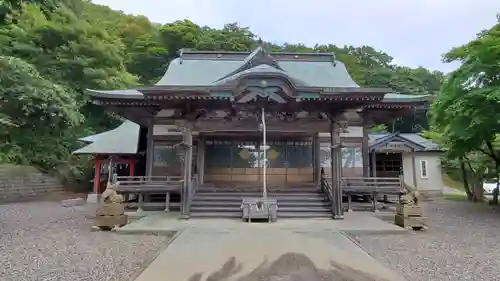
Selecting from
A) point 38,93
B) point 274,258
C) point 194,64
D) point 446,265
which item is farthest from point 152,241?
point 194,64

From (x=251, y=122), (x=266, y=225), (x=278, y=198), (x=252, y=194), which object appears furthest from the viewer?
(x=252, y=194)

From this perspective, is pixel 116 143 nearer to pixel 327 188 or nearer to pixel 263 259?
pixel 327 188

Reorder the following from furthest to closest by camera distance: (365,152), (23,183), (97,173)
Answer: (23,183), (97,173), (365,152)

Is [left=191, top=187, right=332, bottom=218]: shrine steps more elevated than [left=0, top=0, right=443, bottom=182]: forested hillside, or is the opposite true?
[left=0, top=0, right=443, bottom=182]: forested hillside

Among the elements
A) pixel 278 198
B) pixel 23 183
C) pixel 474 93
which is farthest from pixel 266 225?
pixel 23 183

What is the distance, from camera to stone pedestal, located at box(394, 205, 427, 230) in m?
8.22

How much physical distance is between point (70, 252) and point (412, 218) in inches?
296

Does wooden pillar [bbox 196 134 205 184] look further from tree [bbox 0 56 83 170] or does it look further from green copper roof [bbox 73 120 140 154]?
tree [bbox 0 56 83 170]

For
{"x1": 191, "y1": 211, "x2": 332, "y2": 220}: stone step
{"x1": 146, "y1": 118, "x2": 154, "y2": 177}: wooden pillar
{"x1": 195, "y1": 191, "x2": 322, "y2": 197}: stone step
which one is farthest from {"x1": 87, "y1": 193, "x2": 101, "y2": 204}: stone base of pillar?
{"x1": 191, "y1": 211, "x2": 332, "y2": 220}: stone step

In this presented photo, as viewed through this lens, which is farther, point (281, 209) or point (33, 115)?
point (33, 115)

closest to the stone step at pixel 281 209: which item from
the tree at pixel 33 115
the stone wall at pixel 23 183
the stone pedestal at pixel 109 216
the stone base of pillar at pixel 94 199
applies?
the stone pedestal at pixel 109 216

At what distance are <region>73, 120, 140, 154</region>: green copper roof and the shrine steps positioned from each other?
204 inches

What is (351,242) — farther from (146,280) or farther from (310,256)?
(146,280)

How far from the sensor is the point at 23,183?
55.0ft
